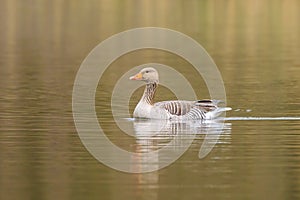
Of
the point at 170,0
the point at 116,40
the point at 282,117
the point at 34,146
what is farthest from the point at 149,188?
the point at 170,0

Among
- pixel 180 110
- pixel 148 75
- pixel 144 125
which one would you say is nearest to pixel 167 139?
pixel 144 125

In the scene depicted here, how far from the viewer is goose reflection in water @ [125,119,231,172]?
19484 mm

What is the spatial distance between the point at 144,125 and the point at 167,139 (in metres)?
2.67

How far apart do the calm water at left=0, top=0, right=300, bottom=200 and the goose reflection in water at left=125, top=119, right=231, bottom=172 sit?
96 mm

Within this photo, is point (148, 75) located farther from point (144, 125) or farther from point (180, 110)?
point (144, 125)

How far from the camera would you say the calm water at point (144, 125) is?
1722 centimetres

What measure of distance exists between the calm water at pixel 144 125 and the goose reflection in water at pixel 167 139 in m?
0.10

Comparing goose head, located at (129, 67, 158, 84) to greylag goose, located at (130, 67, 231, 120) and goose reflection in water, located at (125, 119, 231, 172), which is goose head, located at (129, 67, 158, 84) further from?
goose reflection in water, located at (125, 119, 231, 172)

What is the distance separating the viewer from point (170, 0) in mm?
93750

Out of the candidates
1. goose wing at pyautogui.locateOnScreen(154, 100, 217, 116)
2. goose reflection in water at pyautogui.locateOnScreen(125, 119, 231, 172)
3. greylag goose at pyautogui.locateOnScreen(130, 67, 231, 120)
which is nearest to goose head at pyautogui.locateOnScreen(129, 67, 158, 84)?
greylag goose at pyautogui.locateOnScreen(130, 67, 231, 120)

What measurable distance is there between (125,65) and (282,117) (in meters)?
Result: 16.4

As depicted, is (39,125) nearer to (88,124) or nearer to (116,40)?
(88,124)

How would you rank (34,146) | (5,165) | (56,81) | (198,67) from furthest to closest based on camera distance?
1. (198,67)
2. (56,81)
3. (34,146)
4. (5,165)

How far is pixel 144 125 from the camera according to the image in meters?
24.7
